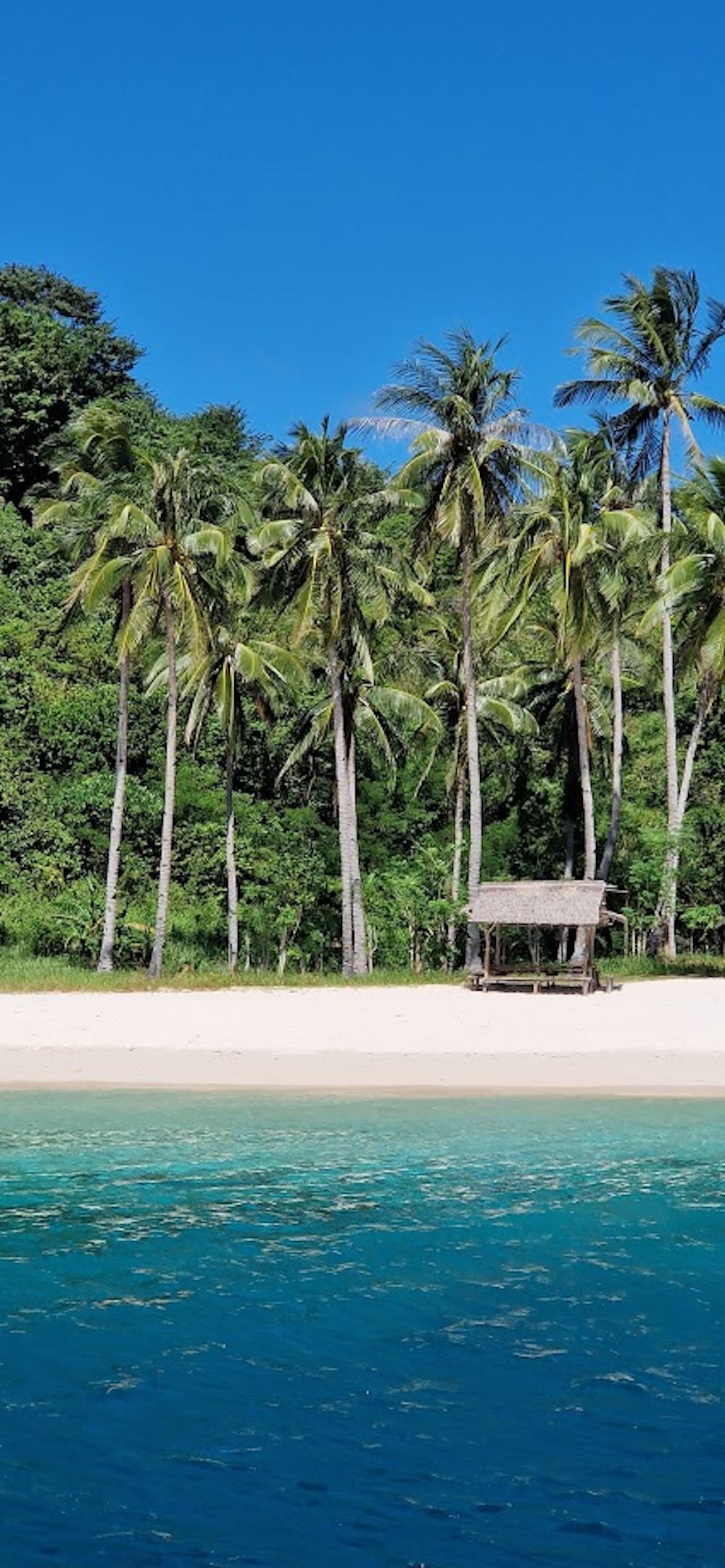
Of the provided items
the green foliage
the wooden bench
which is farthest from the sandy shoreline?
the green foliage

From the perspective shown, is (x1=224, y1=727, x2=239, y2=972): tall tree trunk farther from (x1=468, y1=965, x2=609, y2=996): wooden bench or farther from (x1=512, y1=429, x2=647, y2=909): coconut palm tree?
(x1=512, y1=429, x2=647, y2=909): coconut palm tree

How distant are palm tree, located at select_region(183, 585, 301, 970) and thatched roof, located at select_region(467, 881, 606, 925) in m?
6.69

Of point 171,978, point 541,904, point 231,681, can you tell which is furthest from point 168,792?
point 541,904

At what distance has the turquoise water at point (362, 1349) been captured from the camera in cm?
627

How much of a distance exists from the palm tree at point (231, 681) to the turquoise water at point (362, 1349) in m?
17.3

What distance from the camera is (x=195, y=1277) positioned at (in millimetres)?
10141

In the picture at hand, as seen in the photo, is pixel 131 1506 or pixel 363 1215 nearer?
pixel 131 1506

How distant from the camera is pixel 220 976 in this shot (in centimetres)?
2966

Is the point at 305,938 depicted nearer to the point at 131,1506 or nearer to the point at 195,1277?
the point at 195,1277

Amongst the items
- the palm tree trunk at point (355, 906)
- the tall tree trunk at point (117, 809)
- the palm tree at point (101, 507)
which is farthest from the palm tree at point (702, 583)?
the palm tree at point (101, 507)

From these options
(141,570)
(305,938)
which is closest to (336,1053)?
(141,570)

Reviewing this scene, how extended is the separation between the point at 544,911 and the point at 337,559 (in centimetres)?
884

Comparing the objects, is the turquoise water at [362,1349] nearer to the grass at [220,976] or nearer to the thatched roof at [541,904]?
the thatched roof at [541,904]

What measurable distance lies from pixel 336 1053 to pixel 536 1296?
35.3 feet
